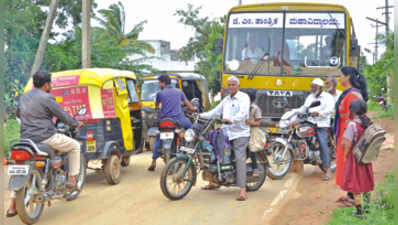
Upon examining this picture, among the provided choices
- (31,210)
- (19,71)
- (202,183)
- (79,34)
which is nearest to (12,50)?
(19,71)

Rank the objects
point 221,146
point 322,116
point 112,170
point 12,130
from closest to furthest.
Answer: point 221,146 < point 112,170 < point 322,116 < point 12,130

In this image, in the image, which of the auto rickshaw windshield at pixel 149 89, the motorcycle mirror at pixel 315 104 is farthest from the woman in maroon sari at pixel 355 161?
the auto rickshaw windshield at pixel 149 89

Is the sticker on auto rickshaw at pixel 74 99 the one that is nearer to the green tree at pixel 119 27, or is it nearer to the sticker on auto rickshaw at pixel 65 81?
the sticker on auto rickshaw at pixel 65 81

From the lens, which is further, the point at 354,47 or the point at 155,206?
the point at 354,47

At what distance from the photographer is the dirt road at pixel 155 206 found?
592 cm

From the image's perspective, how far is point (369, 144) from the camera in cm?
527

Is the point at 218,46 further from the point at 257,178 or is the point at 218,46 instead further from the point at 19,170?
the point at 19,170

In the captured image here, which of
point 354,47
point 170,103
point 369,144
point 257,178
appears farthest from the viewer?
point 354,47

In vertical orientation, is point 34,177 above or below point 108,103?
below

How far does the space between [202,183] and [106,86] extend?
95.2 inches

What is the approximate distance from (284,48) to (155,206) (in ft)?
18.8

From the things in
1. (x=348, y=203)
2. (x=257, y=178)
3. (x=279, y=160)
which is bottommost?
(x=348, y=203)

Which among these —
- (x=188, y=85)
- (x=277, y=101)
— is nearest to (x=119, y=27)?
(x=188, y=85)

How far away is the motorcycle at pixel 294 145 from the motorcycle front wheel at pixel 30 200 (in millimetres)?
4271
